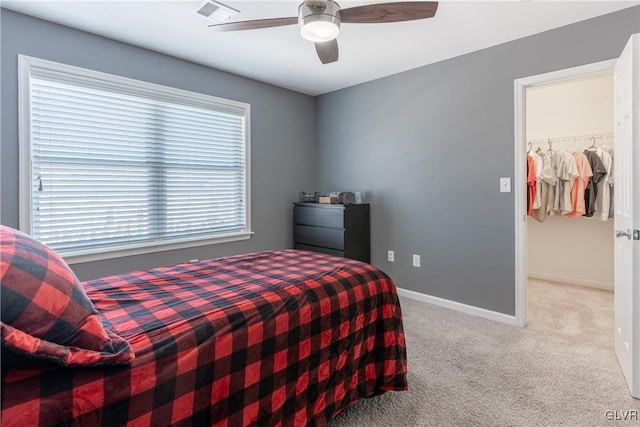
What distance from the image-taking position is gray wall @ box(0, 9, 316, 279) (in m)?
2.35

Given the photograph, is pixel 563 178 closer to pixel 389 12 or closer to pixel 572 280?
pixel 572 280

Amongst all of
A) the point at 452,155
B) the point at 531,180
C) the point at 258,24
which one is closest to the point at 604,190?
the point at 531,180

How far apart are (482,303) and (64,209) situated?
368 cm

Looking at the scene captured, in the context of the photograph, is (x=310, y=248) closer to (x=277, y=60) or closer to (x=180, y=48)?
(x=277, y=60)

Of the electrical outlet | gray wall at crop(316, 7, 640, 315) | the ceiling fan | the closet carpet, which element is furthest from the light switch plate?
the ceiling fan

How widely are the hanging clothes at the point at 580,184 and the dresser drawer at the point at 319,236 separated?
8.68 feet

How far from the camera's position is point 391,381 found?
1.78 m

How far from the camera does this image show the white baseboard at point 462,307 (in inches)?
116

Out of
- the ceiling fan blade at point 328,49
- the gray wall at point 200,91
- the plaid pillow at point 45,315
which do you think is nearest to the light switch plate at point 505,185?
the ceiling fan blade at point 328,49

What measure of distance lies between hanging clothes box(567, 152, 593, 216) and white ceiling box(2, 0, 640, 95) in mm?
1728

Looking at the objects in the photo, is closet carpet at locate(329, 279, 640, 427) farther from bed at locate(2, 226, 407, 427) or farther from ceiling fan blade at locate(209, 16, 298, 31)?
ceiling fan blade at locate(209, 16, 298, 31)

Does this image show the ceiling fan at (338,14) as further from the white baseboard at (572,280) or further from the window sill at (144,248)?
the white baseboard at (572,280)

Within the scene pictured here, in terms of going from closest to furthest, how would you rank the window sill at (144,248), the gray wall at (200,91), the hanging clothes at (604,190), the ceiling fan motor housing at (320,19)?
the ceiling fan motor housing at (320,19), the gray wall at (200,91), the window sill at (144,248), the hanging clothes at (604,190)

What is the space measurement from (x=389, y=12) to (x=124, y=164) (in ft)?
8.08
